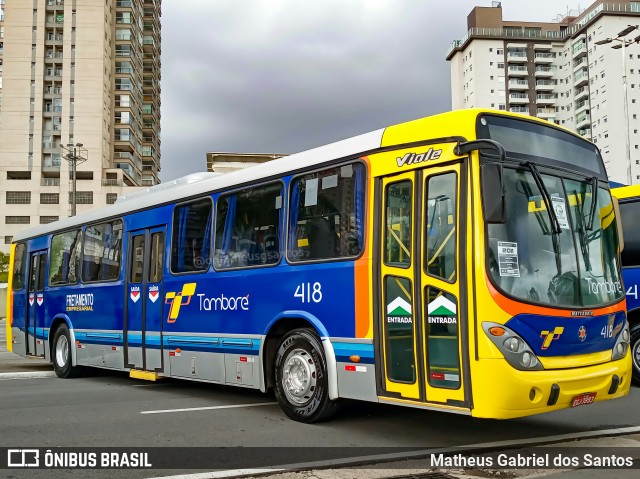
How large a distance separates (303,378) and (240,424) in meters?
0.93

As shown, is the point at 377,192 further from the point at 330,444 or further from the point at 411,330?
the point at 330,444

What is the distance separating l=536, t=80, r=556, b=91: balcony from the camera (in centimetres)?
11762

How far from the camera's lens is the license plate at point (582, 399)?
6459 millimetres

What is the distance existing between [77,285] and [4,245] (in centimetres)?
8817

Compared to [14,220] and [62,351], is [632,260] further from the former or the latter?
[14,220]

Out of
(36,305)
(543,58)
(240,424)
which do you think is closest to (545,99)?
(543,58)

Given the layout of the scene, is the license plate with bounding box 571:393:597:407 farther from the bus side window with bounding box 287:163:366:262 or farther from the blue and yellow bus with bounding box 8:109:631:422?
the bus side window with bounding box 287:163:366:262

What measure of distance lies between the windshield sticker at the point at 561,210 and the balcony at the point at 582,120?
368 ft

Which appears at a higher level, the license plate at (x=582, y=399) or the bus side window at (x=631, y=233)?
the bus side window at (x=631, y=233)

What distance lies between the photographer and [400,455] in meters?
6.62

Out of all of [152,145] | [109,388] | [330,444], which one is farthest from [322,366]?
[152,145]

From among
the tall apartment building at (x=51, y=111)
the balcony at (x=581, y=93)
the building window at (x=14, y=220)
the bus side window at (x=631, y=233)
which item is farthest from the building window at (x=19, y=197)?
the bus side window at (x=631, y=233)

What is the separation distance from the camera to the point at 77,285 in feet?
44.6

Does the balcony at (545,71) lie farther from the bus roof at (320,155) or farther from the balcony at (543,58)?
the bus roof at (320,155)
